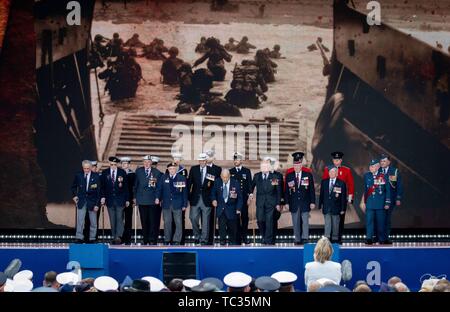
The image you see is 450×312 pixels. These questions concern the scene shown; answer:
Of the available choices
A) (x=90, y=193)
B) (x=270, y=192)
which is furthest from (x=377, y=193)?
(x=90, y=193)

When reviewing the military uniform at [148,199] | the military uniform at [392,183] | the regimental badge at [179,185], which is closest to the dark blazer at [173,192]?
the regimental badge at [179,185]

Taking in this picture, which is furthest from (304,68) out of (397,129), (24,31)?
(24,31)

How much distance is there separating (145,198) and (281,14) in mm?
4497

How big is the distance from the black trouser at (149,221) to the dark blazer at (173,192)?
21 cm

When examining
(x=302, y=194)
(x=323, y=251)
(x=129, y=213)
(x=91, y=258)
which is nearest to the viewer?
(x=323, y=251)

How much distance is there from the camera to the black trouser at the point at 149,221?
15.0 metres

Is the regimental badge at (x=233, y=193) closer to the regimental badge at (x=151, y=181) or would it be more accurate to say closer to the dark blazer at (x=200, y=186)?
the dark blazer at (x=200, y=186)

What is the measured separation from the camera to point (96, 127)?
16797 millimetres

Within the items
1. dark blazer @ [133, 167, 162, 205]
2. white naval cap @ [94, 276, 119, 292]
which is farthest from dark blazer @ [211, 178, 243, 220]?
white naval cap @ [94, 276, 119, 292]

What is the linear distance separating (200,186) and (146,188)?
0.89 meters

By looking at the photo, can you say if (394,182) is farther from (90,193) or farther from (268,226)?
(90,193)

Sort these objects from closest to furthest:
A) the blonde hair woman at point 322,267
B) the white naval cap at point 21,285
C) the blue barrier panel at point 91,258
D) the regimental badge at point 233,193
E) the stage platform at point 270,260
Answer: the white naval cap at point 21,285 < the blonde hair woman at point 322,267 < the blue barrier panel at point 91,258 < the stage platform at point 270,260 < the regimental badge at point 233,193

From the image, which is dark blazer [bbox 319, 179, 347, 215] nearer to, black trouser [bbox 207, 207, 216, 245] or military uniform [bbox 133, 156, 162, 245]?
black trouser [bbox 207, 207, 216, 245]

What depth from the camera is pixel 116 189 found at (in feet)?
49.4
